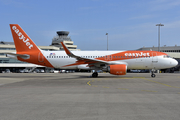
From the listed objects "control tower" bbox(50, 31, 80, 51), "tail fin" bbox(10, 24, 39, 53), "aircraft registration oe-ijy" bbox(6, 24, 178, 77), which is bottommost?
"aircraft registration oe-ijy" bbox(6, 24, 178, 77)

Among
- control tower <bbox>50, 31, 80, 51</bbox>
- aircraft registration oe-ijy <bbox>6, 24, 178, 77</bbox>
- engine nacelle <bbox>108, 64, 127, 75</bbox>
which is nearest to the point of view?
engine nacelle <bbox>108, 64, 127, 75</bbox>

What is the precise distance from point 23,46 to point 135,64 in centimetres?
1731

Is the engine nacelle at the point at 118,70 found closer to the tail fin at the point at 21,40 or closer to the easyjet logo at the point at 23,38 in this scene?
the tail fin at the point at 21,40

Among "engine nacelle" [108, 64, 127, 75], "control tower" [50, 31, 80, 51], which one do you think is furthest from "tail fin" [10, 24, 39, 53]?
"control tower" [50, 31, 80, 51]

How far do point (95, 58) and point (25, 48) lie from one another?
11.0m

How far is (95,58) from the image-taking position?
27.7 meters

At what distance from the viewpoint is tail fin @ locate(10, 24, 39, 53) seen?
92.7 ft

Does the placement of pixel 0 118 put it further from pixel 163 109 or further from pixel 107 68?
pixel 107 68

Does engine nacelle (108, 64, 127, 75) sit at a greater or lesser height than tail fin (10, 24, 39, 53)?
lesser

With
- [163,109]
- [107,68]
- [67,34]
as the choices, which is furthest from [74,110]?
[67,34]

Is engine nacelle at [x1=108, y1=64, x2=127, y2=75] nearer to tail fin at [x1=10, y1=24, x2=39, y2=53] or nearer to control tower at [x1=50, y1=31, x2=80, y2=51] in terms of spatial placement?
tail fin at [x1=10, y1=24, x2=39, y2=53]

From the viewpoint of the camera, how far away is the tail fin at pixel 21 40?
2827cm

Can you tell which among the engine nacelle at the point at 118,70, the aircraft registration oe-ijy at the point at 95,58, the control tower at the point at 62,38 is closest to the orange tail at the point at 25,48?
the aircraft registration oe-ijy at the point at 95,58

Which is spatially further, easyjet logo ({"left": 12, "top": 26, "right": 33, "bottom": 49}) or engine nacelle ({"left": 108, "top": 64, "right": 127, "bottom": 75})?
easyjet logo ({"left": 12, "top": 26, "right": 33, "bottom": 49})
